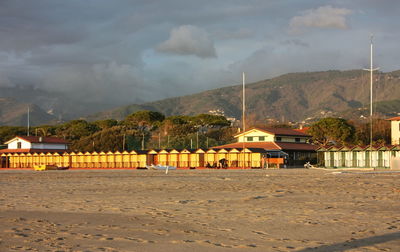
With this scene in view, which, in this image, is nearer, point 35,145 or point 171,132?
point 35,145

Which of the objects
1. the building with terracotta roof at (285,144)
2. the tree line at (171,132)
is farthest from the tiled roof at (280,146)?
the tree line at (171,132)

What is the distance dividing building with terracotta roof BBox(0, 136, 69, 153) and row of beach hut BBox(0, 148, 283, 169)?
4408mm

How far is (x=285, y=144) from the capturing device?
251ft

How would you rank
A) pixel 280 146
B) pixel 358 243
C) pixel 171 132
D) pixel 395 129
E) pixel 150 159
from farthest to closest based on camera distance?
pixel 171 132 → pixel 150 159 → pixel 280 146 → pixel 395 129 → pixel 358 243

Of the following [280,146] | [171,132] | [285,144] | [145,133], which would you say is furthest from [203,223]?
[145,133]

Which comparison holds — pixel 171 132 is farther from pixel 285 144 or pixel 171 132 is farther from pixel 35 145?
pixel 285 144

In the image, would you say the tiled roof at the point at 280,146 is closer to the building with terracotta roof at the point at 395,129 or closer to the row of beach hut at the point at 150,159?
the row of beach hut at the point at 150,159

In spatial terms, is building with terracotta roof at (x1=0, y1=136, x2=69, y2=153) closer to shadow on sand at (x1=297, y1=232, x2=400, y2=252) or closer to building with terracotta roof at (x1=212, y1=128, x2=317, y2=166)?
building with terracotta roof at (x1=212, y1=128, x2=317, y2=166)

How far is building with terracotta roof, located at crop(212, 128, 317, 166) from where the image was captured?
73.1 m

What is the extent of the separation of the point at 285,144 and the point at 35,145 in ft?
157

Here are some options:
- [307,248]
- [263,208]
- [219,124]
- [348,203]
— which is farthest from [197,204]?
Result: [219,124]

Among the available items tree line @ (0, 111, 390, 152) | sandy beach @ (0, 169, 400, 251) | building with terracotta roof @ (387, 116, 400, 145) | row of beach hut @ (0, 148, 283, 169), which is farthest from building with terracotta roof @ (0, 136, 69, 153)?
sandy beach @ (0, 169, 400, 251)

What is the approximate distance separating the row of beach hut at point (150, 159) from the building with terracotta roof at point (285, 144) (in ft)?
12.5

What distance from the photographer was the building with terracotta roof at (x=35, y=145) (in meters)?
95.7
